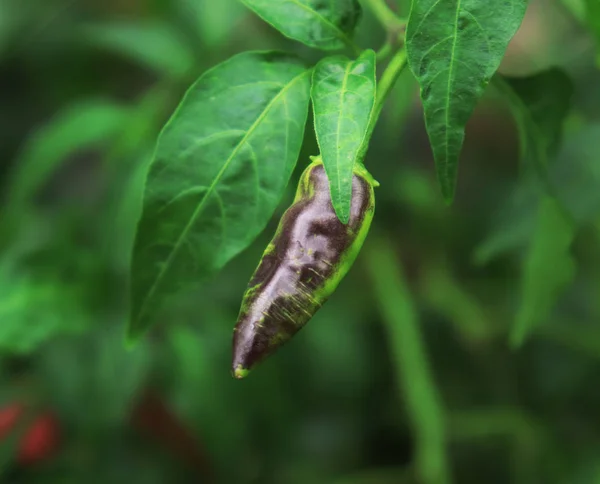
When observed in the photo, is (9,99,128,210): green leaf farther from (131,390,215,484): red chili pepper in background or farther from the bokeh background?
(131,390,215,484): red chili pepper in background

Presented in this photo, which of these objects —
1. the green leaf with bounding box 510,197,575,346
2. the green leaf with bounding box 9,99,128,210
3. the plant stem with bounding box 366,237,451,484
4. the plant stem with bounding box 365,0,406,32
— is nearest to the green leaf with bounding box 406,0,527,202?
the plant stem with bounding box 365,0,406,32

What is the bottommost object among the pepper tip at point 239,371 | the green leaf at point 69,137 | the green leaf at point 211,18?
the green leaf at point 69,137

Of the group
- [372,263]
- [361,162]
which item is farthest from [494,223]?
[361,162]

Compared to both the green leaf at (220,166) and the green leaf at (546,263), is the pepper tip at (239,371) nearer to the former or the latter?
the green leaf at (220,166)

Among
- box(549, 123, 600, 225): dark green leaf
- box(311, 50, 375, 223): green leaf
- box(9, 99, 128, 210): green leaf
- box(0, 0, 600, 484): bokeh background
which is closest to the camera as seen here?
box(311, 50, 375, 223): green leaf

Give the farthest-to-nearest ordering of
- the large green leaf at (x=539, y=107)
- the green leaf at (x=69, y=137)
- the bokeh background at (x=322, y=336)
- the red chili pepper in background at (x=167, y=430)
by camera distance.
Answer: the red chili pepper in background at (x=167, y=430) < the green leaf at (x=69, y=137) < the bokeh background at (x=322, y=336) < the large green leaf at (x=539, y=107)

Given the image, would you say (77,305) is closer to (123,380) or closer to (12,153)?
(123,380)

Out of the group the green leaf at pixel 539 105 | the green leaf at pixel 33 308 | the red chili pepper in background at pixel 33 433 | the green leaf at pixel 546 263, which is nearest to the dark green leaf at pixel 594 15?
the green leaf at pixel 539 105

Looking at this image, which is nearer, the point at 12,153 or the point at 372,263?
the point at 372,263
